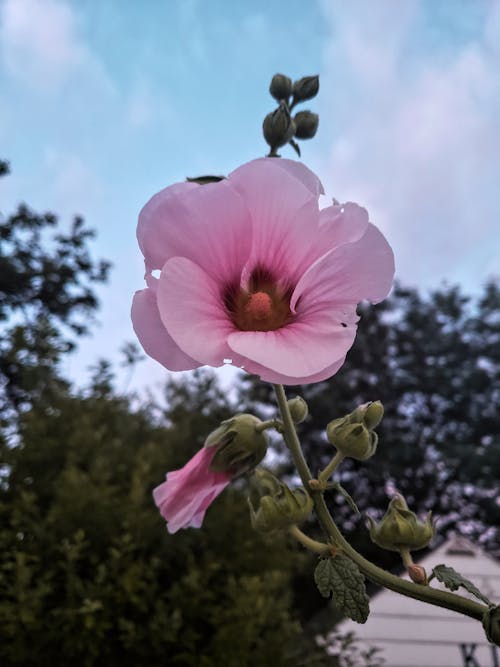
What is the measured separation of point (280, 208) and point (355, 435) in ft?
0.87

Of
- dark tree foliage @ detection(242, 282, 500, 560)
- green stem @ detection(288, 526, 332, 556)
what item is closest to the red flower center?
green stem @ detection(288, 526, 332, 556)

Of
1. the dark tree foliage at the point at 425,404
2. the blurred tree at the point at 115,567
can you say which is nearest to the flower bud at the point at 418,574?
the blurred tree at the point at 115,567

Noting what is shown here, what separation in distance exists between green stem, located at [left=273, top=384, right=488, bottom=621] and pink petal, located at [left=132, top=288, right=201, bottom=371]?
11 centimetres

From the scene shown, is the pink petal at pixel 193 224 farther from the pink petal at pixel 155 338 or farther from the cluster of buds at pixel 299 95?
the cluster of buds at pixel 299 95

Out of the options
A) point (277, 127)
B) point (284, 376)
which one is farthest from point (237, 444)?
point (277, 127)

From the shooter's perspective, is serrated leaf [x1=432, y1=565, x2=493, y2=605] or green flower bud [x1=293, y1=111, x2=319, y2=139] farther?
green flower bud [x1=293, y1=111, x2=319, y2=139]

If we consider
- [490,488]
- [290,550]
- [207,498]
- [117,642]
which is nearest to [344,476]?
[490,488]

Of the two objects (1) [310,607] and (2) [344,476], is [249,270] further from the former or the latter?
(2) [344,476]

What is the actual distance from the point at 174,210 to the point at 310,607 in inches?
405

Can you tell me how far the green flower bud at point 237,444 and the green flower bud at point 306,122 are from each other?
0.46 m

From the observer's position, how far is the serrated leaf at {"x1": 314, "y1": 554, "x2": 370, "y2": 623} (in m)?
0.56

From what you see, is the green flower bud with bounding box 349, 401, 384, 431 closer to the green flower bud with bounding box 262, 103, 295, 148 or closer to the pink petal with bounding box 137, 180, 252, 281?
the pink petal with bounding box 137, 180, 252, 281

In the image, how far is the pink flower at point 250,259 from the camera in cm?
52

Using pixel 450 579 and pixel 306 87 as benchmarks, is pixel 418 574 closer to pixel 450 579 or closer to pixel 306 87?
pixel 450 579
